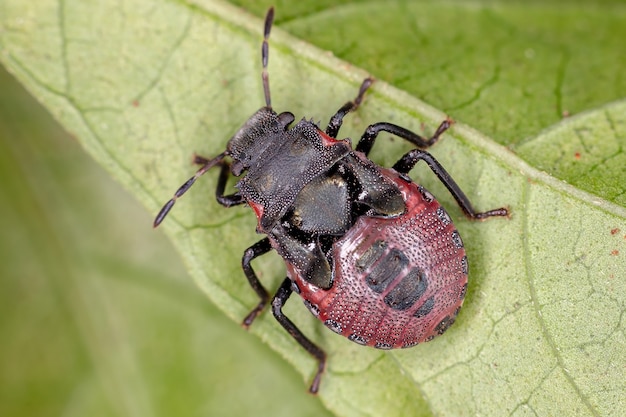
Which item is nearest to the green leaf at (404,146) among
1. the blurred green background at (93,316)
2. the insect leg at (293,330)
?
the insect leg at (293,330)

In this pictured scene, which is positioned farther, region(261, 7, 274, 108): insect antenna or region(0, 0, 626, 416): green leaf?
region(261, 7, 274, 108): insect antenna

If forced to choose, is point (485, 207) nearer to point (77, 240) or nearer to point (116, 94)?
point (116, 94)

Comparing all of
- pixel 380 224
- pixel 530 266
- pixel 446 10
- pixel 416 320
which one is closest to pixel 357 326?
pixel 416 320

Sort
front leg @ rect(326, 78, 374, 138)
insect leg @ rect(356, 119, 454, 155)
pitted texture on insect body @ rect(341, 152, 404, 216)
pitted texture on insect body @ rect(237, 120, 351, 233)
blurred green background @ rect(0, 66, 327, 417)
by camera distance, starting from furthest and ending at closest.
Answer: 1. blurred green background @ rect(0, 66, 327, 417)
2. front leg @ rect(326, 78, 374, 138)
3. insect leg @ rect(356, 119, 454, 155)
4. pitted texture on insect body @ rect(237, 120, 351, 233)
5. pitted texture on insect body @ rect(341, 152, 404, 216)

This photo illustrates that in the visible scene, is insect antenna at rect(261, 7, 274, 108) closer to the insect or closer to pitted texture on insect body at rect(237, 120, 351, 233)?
the insect

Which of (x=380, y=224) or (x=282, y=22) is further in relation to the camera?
(x=282, y=22)

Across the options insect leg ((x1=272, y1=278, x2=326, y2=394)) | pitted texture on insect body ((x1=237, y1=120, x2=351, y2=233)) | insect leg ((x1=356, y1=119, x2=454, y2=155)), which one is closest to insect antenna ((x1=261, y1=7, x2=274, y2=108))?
pitted texture on insect body ((x1=237, y1=120, x2=351, y2=233))

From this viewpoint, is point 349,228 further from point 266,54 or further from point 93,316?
point 93,316
